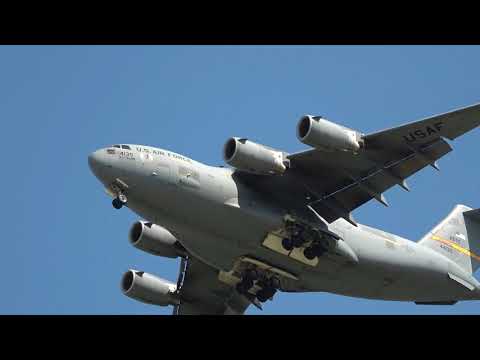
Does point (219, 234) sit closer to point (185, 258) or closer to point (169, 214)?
point (169, 214)

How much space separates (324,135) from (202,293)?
9.12 metres

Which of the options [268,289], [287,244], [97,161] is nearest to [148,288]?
[268,289]

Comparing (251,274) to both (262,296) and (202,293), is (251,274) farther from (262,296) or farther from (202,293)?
(202,293)

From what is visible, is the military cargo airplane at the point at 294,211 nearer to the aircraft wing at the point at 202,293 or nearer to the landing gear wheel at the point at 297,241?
the landing gear wheel at the point at 297,241

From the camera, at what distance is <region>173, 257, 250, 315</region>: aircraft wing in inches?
1444

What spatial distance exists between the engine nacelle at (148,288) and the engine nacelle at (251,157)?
23.4ft

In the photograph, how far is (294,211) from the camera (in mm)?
32375

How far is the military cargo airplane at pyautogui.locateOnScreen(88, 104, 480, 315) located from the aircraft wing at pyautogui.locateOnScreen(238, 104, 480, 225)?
0.03m

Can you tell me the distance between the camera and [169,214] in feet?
102

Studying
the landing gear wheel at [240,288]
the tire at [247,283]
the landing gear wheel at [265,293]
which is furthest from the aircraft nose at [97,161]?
the landing gear wheel at [265,293]

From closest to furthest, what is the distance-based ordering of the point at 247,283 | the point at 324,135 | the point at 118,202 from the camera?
1. the point at 324,135
2. the point at 118,202
3. the point at 247,283

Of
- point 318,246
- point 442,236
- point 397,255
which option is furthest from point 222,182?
point 442,236

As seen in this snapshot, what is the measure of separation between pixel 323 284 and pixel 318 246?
2129mm

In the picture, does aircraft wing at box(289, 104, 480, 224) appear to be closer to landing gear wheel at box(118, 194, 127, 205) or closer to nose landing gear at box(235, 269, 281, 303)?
nose landing gear at box(235, 269, 281, 303)
